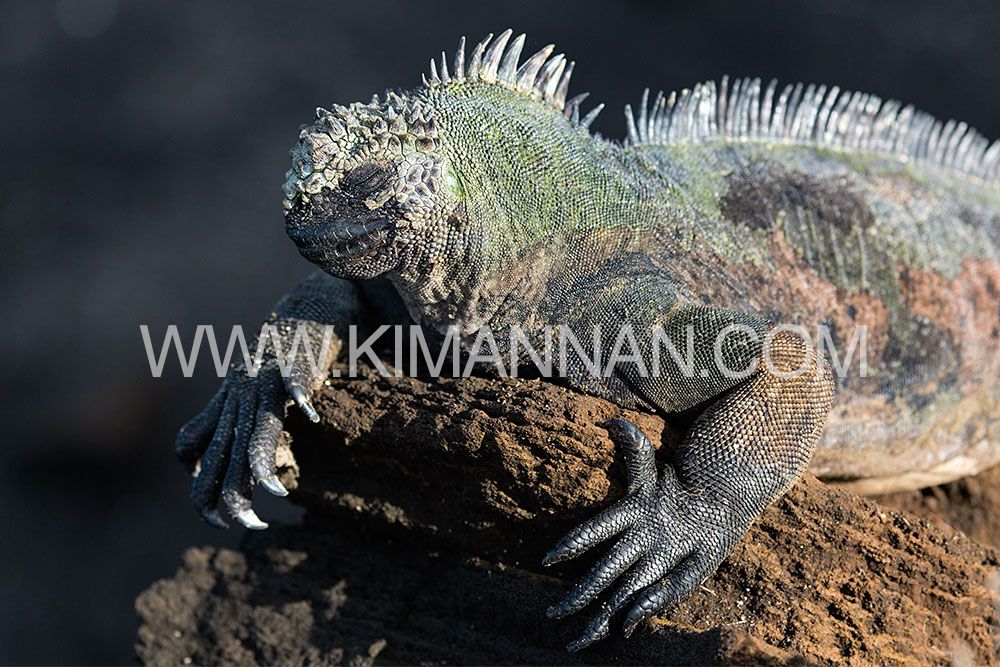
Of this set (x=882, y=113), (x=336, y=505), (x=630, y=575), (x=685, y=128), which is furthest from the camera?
(x=882, y=113)

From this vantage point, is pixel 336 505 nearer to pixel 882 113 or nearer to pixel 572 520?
pixel 572 520

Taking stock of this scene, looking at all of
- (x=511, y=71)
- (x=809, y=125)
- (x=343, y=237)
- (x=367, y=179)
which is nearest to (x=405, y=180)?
(x=367, y=179)

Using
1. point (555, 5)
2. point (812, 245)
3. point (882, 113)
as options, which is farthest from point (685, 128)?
point (555, 5)

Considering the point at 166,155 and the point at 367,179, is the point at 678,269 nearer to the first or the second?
the point at 367,179

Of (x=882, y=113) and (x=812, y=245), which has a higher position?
(x=882, y=113)

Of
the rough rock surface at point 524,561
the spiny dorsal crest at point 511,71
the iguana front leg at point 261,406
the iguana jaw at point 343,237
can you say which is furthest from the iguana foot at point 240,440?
the spiny dorsal crest at point 511,71

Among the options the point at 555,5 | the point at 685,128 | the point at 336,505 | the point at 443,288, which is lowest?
the point at 336,505

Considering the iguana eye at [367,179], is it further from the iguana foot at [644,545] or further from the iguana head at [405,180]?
the iguana foot at [644,545]
